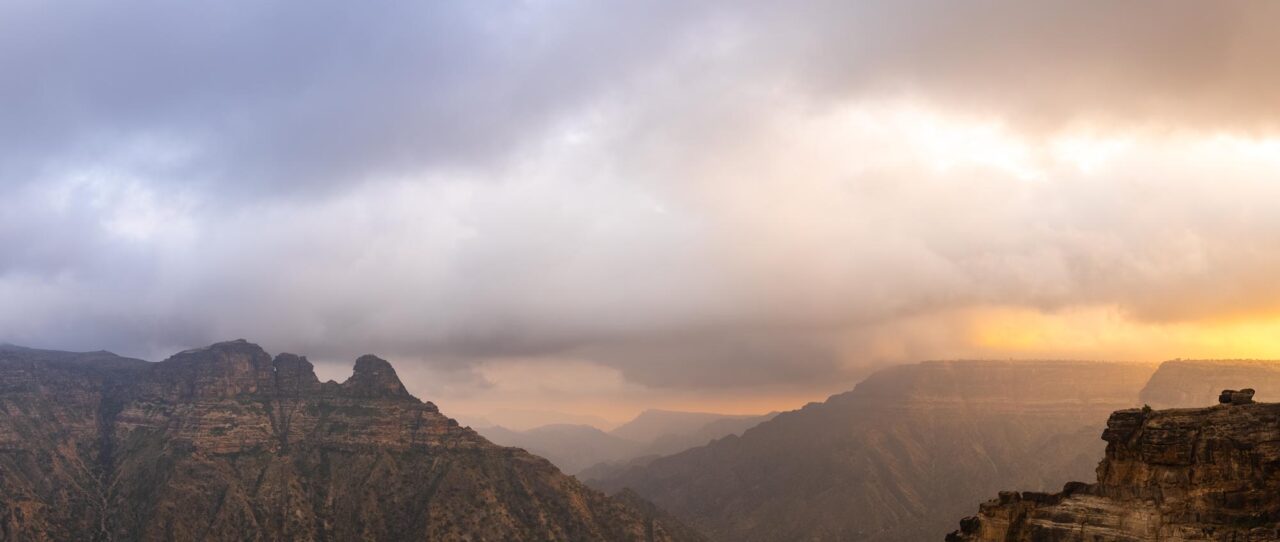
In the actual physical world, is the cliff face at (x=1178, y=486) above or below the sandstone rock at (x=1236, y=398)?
below

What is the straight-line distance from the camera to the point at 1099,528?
105000 mm

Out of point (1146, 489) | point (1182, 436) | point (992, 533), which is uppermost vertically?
point (1182, 436)

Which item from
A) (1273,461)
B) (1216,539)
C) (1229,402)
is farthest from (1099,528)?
(1229,402)

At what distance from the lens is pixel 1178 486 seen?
10369 centimetres

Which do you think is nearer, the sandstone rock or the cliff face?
the cliff face

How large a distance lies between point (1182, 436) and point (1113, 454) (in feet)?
30.8

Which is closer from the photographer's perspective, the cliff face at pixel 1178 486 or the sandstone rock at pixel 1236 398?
the cliff face at pixel 1178 486

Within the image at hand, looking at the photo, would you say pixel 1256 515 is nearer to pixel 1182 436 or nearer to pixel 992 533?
pixel 1182 436

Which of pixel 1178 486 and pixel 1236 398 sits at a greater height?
pixel 1236 398

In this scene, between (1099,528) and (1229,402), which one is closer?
(1099,528)

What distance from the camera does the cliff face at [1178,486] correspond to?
99.1 metres

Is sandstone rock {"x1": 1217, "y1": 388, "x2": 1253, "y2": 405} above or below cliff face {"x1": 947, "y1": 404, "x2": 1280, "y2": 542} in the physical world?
above

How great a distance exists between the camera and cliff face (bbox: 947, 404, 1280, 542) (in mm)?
99062

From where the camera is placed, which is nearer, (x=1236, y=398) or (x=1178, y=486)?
(x=1178, y=486)
